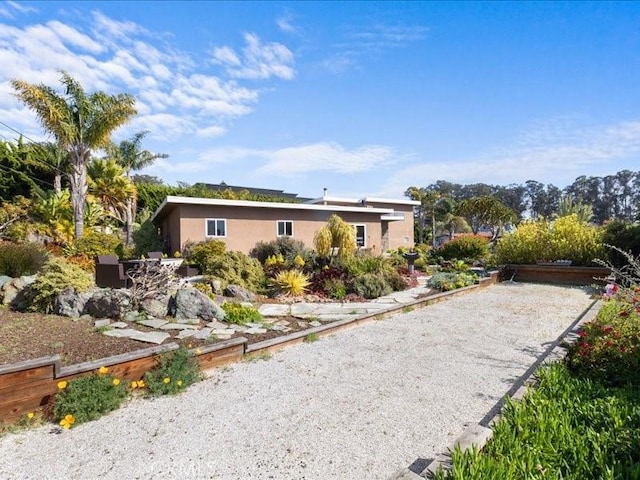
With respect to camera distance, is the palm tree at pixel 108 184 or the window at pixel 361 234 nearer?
the window at pixel 361 234

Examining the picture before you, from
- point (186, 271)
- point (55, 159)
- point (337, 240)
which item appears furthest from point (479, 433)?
point (55, 159)

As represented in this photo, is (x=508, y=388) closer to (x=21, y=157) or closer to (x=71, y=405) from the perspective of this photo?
(x=71, y=405)

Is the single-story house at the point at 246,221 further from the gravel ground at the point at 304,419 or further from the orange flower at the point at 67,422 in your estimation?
the orange flower at the point at 67,422

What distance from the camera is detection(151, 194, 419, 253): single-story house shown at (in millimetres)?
13538

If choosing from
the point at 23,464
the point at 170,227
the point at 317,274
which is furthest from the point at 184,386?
the point at 170,227

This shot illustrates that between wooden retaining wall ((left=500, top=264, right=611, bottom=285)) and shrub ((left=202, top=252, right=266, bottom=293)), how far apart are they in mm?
8076

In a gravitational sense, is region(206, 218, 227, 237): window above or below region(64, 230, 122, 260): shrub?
above

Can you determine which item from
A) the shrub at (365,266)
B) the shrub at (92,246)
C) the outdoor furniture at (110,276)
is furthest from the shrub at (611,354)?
the shrub at (92,246)

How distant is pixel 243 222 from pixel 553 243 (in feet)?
37.0

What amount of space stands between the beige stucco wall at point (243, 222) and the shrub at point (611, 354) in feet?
39.2

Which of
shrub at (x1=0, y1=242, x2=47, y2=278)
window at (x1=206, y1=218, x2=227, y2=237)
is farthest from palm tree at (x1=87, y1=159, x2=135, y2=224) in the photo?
shrub at (x1=0, y1=242, x2=47, y2=278)

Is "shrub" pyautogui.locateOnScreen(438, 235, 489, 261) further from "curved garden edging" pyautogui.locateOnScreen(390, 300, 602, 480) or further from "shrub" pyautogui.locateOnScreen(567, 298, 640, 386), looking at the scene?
"shrub" pyautogui.locateOnScreen(567, 298, 640, 386)

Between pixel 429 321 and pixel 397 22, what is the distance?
6.81m

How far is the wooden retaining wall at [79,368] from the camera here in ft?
9.75
